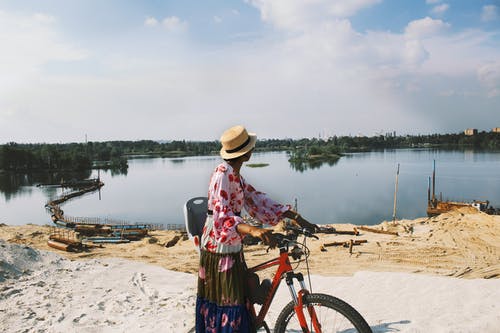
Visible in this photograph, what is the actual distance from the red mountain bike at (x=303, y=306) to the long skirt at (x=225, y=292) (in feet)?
0.41

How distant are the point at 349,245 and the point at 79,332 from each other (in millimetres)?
11442

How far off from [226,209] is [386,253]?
38.4 ft

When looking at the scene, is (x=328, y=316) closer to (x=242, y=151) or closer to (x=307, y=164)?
(x=242, y=151)

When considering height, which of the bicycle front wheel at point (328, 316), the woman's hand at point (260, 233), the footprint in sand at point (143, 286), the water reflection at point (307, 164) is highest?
the woman's hand at point (260, 233)

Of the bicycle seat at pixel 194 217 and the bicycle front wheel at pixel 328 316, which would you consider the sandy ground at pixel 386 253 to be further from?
the bicycle seat at pixel 194 217

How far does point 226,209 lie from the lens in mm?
2086

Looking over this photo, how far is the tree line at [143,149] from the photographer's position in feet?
253

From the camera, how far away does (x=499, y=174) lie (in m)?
53.8

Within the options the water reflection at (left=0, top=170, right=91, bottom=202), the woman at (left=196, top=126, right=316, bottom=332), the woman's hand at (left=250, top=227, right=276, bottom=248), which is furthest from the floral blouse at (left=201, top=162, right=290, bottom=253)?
the water reflection at (left=0, top=170, right=91, bottom=202)

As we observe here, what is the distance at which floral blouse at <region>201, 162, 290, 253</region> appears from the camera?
208 cm

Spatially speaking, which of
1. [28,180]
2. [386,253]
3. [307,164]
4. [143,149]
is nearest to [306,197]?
[386,253]

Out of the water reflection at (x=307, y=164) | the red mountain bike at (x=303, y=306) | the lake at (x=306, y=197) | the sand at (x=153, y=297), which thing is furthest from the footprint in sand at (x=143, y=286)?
the water reflection at (x=307, y=164)

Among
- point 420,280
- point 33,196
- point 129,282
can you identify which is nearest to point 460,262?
point 420,280

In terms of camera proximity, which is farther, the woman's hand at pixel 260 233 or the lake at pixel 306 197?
the lake at pixel 306 197
